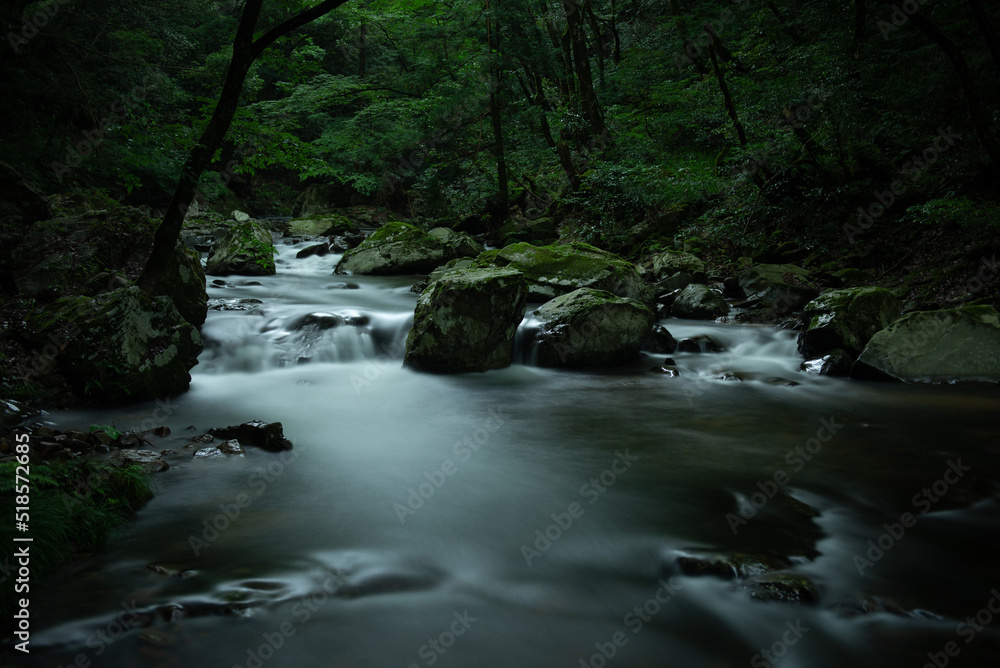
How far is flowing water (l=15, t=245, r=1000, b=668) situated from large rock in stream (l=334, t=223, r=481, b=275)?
824 centimetres

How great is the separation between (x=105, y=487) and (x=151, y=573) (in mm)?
1018

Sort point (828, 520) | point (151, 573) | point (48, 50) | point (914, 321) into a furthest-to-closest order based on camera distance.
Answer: point (48, 50)
point (914, 321)
point (828, 520)
point (151, 573)

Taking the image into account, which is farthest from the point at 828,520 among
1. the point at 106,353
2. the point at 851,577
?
the point at 106,353

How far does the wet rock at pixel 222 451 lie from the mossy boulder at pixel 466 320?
3296mm

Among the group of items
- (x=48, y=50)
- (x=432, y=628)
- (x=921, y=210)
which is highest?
(x=48, y=50)

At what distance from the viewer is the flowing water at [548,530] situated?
9.16 ft

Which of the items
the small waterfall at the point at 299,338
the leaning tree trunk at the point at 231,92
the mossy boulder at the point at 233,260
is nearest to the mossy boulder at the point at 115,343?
the leaning tree trunk at the point at 231,92

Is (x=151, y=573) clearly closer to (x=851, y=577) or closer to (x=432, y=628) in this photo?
(x=432, y=628)

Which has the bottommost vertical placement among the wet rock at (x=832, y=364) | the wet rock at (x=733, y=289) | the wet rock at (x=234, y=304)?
the wet rock at (x=832, y=364)

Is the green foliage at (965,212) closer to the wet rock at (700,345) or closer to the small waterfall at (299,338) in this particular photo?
the wet rock at (700,345)

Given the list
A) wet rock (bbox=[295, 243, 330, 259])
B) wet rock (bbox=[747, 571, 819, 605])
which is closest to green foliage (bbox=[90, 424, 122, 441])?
wet rock (bbox=[747, 571, 819, 605])

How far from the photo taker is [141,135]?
20.2 feet

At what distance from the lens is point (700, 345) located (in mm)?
9109

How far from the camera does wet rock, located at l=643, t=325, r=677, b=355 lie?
29.7 ft
